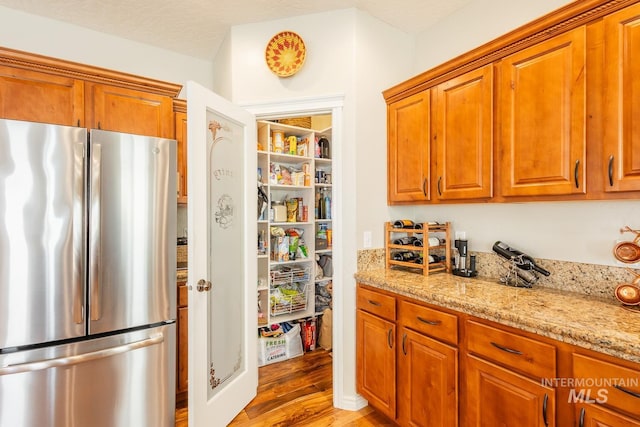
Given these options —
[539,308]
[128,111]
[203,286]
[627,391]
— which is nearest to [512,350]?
[539,308]

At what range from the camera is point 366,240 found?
2.20 m

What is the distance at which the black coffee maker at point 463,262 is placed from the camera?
6.48 feet

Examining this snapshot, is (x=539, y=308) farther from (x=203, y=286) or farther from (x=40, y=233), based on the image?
(x=40, y=233)

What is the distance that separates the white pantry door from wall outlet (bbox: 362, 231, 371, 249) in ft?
2.70

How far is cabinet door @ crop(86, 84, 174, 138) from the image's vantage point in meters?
1.94

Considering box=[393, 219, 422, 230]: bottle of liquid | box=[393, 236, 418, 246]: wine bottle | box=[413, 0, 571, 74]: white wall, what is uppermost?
box=[413, 0, 571, 74]: white wall

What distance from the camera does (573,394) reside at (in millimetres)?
1090

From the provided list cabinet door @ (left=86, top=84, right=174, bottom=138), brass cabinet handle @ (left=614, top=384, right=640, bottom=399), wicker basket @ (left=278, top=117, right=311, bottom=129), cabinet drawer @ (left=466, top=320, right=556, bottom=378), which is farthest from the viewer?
wicker basket @ (left=278, top=117, right=311, bottom=129)

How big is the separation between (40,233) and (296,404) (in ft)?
6.26

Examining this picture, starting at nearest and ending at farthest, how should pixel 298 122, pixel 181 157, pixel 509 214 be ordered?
pixel 509 214 → pixel 181 157 → pixel 298 122

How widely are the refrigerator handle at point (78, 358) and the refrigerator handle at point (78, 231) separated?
18 cm

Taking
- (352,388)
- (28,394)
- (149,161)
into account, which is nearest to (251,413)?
(352,388)

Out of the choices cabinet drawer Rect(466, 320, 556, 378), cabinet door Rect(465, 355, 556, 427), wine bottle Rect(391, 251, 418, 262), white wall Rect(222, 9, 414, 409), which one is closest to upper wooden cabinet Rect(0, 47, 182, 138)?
white wall Rect(222, 9, 414, 409)

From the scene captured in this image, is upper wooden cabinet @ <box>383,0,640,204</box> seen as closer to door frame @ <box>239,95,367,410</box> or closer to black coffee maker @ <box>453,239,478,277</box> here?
black coffee maker @ <box>453,239,478,277</box>
